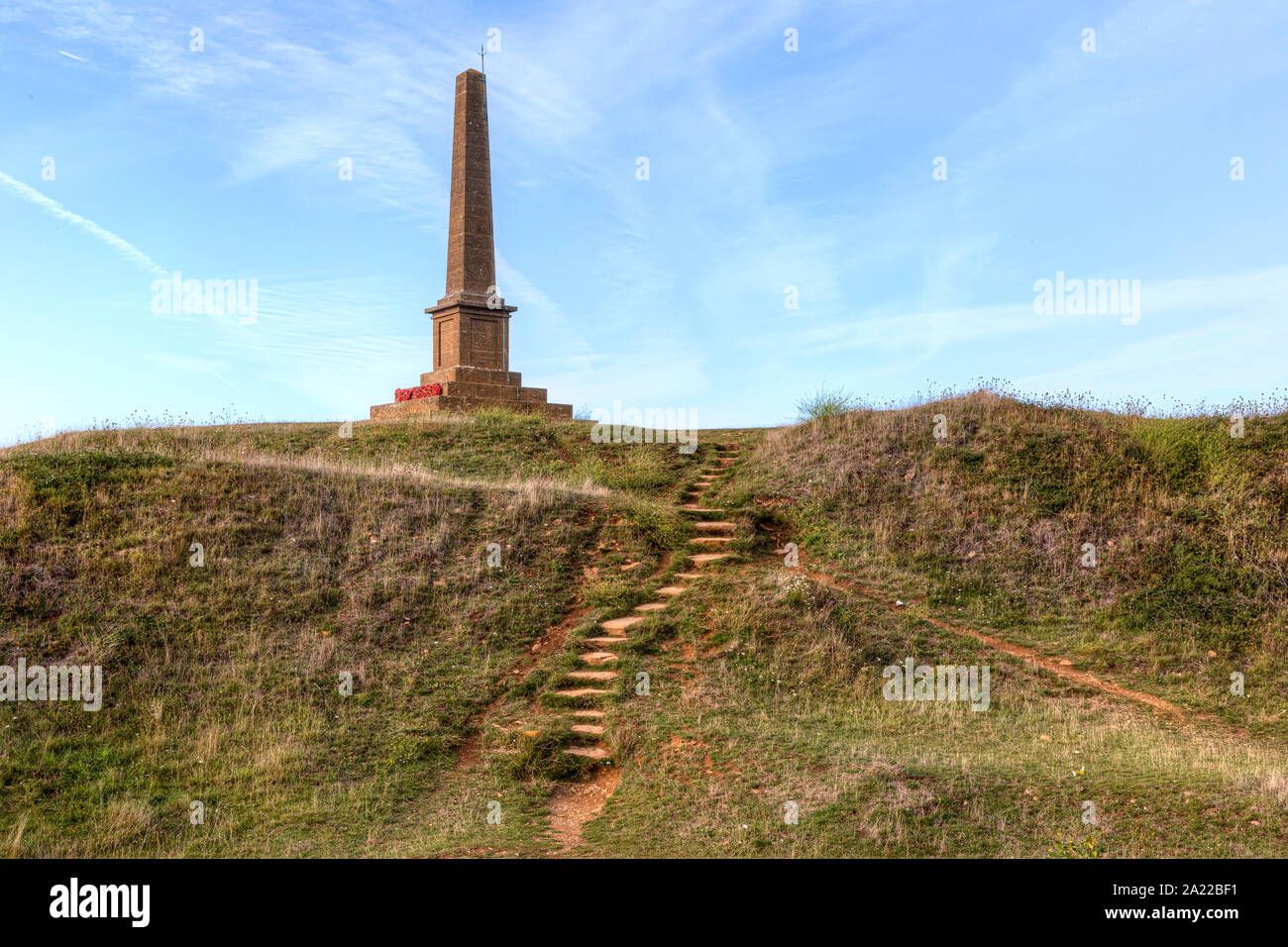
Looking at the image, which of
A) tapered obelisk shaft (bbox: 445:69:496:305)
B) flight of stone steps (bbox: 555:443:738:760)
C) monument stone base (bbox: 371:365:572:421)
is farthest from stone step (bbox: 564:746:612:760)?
tapered obelisk shaft (bbox: 445:69:496:305)

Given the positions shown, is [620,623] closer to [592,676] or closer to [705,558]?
[592,676]

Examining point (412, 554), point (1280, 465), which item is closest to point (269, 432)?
point (412, 554)

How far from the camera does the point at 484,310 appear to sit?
27344 millimetres

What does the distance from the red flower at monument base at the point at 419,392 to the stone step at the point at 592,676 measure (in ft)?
53.0

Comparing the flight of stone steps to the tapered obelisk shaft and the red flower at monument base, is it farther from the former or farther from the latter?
the tapered obelisk shaft

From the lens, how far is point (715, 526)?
17.1 meters

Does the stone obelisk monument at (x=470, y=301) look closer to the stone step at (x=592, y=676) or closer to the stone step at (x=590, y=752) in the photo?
the stone step at (x=592, y=676)

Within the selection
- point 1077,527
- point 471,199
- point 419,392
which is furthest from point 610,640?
point 471,199

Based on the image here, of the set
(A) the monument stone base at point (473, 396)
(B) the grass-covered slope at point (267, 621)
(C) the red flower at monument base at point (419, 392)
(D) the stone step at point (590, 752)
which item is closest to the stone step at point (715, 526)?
(B) the grass-covered slope at point (267, 621)

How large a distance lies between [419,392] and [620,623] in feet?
51.9

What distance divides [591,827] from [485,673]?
4.05 meters

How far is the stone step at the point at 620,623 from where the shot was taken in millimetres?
13602

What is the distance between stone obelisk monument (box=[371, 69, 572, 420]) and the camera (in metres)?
27.1

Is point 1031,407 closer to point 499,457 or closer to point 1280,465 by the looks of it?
point 1280,465
